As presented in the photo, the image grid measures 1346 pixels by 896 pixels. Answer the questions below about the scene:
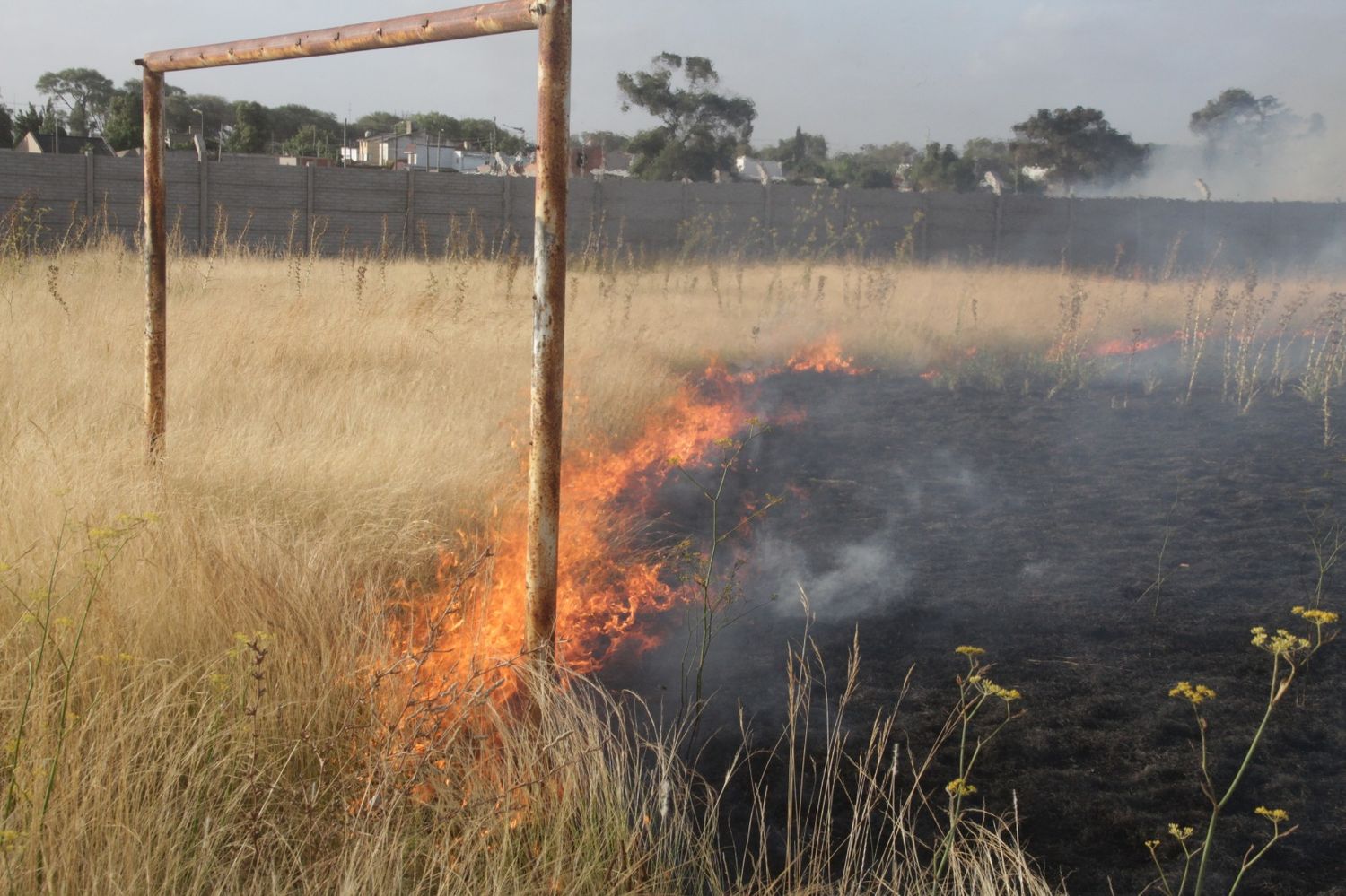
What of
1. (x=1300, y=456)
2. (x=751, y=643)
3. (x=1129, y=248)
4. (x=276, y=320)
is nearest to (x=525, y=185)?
(x=276, y=320)

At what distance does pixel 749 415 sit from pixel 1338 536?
11.9ft

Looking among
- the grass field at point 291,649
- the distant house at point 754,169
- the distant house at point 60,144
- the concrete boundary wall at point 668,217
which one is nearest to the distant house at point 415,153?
the concrete boundary wall at point 668,217

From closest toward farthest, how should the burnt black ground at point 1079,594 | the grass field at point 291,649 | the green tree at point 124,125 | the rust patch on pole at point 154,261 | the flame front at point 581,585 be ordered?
the grass field at point 291,649 → the burnt black ground at point 1079,594 → the flame front at point 581,585 → the rust patch on pole at point 154,261 → the green tree at point 124,125

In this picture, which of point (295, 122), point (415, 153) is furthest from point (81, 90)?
point (415, 153)

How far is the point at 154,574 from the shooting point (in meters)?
3.23

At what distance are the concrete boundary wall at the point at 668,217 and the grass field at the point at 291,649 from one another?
7.15m

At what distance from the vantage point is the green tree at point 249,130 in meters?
44.3

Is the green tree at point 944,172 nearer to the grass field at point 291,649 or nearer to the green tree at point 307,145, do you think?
the green tree at point 307,145

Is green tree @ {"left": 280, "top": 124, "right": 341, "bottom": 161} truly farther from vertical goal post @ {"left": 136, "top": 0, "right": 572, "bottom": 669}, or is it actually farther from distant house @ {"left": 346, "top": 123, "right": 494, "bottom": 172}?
vertical goal post @ {"left": 136, "top": 0, "right": 572, "bottom": 669}

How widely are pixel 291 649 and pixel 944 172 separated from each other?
4794cm

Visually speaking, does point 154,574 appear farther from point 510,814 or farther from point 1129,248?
point 1129,248

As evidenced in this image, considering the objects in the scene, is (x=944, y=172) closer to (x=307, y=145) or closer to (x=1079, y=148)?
(x=1079, y=148)

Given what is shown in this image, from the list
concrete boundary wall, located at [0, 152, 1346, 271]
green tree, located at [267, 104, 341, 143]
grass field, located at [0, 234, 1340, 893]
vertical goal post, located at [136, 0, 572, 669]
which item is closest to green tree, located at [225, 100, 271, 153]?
green tree, located at [267, 104, 341, 143]

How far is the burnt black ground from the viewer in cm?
291
